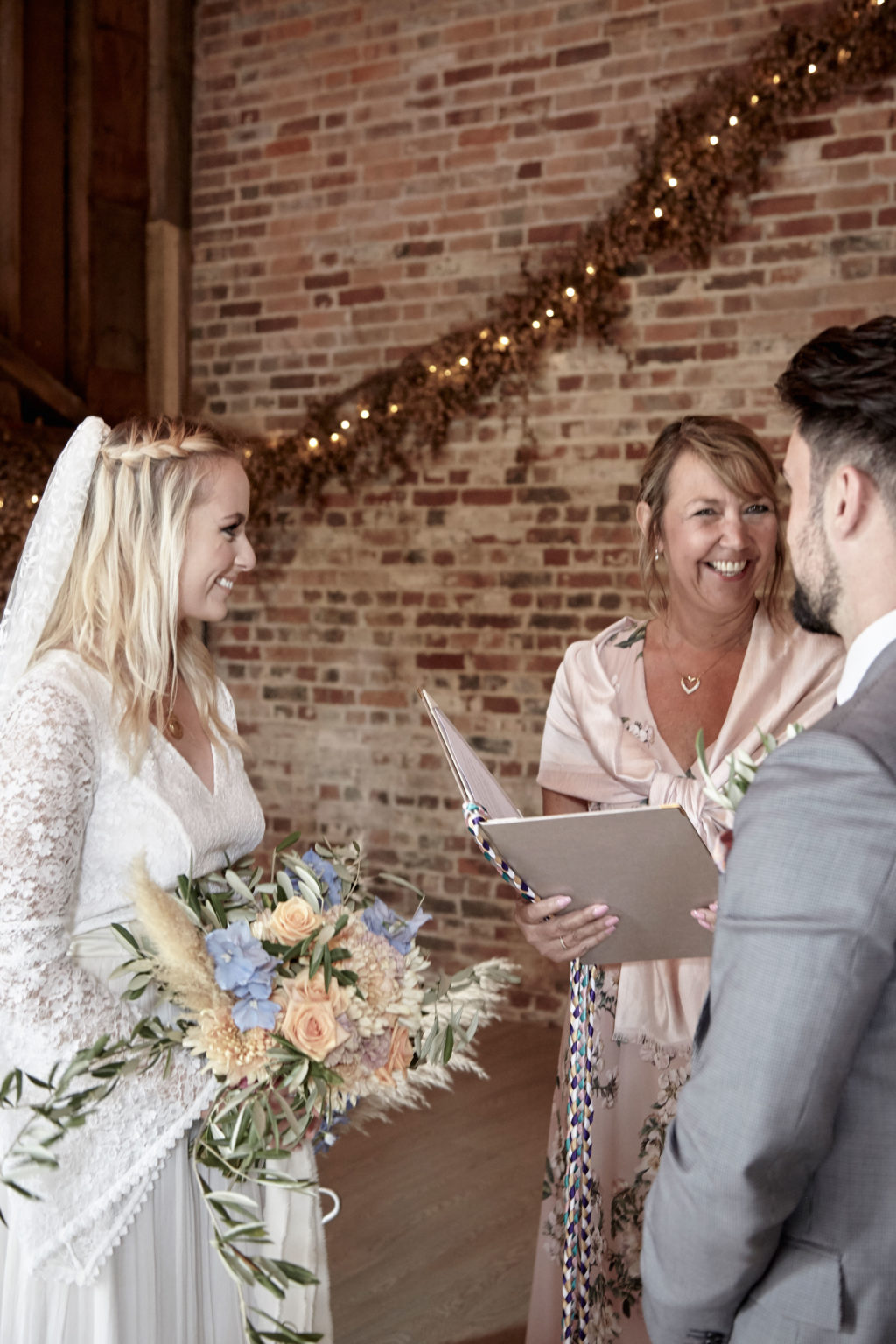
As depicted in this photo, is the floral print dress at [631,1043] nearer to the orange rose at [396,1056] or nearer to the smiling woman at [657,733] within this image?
the smiling woman at [657,733]

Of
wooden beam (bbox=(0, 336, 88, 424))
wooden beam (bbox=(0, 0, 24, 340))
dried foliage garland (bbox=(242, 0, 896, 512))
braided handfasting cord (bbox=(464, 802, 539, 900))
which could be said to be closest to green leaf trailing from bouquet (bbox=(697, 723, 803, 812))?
braided handfasting cord (bbox=(464, 802, 539, 900))

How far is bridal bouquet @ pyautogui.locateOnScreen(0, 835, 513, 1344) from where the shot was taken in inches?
60.6

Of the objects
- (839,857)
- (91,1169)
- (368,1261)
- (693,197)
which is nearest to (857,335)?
(839,857)

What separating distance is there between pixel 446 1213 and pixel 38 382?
3.46 meters

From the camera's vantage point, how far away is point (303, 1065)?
1536mm

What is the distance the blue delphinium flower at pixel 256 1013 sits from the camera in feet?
5.07

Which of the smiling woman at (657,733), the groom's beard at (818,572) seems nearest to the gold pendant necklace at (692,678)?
the smiling woman at (657,733)

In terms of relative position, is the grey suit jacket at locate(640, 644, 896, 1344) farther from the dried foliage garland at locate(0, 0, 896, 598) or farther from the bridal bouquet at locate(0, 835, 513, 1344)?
the dried foliage garland at locate(0, 0, 896, 598)

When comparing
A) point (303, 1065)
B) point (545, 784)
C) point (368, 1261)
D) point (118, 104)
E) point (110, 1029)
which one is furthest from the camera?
point (118, 104)

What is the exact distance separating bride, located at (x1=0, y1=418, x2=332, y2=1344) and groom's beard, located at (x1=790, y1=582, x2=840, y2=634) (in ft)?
3.07

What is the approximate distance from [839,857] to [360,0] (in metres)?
4.94

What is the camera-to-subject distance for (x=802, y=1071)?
975mm

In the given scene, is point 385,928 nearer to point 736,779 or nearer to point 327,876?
point 327,876

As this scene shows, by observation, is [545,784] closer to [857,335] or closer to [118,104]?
[857,335]
